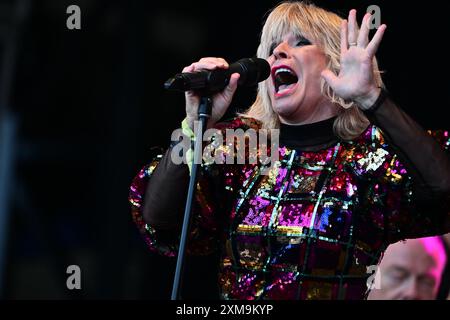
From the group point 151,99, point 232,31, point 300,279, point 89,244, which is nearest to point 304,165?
point 300,279

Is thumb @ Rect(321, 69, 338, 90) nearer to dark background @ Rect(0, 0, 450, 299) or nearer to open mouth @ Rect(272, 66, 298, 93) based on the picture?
open mouth @ Rect(272, 66, 298, 93)

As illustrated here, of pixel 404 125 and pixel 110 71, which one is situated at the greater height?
pixel 110 71

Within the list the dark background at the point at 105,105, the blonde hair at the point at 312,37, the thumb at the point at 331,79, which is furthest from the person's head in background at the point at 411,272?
the thumb at the point at 331,79

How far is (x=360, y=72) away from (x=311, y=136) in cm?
32

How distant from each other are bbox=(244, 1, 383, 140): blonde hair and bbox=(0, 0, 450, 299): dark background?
788 millimetres

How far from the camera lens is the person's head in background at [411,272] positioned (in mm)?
3076

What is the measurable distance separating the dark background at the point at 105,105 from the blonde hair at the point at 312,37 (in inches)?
31.0

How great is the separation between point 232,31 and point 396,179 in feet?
5.60

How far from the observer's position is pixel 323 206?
6.54 feet

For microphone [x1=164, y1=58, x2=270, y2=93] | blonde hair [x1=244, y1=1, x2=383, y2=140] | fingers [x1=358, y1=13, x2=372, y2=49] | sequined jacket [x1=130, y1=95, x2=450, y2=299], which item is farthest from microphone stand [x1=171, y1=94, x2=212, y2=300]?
blonde hair [x1=244, y1=1, x2=383, y2=140]

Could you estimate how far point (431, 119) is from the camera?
3123mm

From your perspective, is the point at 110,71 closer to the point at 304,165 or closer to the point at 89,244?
the point at 89,244

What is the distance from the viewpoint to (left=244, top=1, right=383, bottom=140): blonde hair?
86.3 inches

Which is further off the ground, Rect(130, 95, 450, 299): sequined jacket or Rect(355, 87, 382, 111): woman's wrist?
Rect(355, 87, 382, 111): woman's wrist
